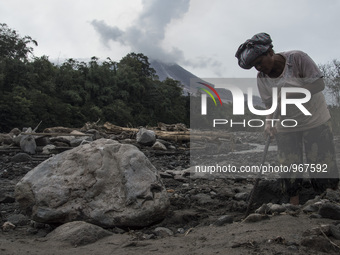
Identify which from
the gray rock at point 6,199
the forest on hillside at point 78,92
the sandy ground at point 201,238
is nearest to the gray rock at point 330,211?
the sandy ground at point 201,238

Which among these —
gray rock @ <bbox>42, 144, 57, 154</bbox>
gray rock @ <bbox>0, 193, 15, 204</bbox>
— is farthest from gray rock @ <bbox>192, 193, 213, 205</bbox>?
gray rock @ <bbox>42, 144, 57, 154</bbox>

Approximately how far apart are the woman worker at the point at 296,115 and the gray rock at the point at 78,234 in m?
1.78

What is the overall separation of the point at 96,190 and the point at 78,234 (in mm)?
632

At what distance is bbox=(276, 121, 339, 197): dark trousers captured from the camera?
3.27 meters

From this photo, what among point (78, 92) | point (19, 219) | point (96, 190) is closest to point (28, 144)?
point (19, 219)

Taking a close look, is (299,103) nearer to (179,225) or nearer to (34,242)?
(179,225)

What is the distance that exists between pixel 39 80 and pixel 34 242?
24.5m

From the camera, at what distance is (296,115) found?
3.30 metres

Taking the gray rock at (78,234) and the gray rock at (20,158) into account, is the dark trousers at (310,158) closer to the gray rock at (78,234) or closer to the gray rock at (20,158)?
the gray rock at (78,234)

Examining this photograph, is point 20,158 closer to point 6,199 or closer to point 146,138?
point 6,199

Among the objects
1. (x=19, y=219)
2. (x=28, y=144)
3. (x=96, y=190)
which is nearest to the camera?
(x=96, y=190)

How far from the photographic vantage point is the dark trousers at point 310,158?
10.7 ft

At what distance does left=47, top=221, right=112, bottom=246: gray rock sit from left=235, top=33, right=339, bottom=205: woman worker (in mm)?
1779

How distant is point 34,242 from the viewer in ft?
9.61
